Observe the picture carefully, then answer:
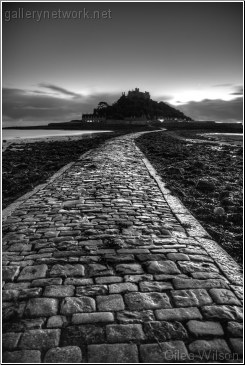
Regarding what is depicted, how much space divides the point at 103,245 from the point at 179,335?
2051 millimetres

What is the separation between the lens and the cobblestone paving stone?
8.23 feet

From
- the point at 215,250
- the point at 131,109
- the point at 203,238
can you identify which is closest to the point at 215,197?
the point at 203,238

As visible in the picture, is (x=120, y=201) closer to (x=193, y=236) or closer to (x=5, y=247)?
(x=193, y=236)

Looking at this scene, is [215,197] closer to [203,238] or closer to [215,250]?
[203,238]

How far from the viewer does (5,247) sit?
4.43 meters

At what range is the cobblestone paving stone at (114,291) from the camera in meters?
2.51

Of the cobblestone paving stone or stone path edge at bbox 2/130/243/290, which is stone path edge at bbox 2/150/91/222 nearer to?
stone path edge at bbox 2/130/243/290

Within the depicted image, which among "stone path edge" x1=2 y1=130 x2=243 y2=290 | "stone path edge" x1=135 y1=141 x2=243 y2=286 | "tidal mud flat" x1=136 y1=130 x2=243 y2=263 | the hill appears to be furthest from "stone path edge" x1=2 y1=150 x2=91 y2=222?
the hill

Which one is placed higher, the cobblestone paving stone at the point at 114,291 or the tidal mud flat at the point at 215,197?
Result: the tidal mud flat at the point at 215,197

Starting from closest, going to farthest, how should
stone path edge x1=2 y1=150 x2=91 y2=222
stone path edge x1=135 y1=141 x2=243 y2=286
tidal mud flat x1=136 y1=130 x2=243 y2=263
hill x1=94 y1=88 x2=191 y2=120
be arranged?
stone path edge x1=135 y1=141 x2=243 y2=286 < tidal mud flat x1=136 y1=130 x2=243 y2=263 < stone path edge x1=2 y1=150 x2=91 y2=222 < hill x1=94 y1=88 x2=191 y2=120

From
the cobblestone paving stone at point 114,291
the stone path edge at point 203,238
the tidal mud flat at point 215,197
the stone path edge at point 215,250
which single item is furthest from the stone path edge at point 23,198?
the tidal mud flat at point 215,197

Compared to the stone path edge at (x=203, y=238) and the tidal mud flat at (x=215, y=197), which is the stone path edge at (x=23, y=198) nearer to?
the stone path edge at (x=203, y=238)

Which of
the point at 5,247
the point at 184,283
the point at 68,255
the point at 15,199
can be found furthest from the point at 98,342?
the point at 15,199

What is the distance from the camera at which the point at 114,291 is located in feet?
10.8
